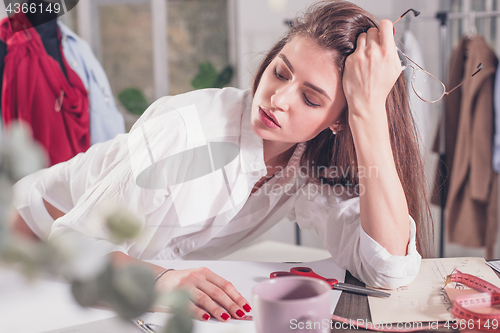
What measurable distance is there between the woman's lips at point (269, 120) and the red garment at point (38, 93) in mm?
1044

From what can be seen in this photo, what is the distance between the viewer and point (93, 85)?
1.63 meters

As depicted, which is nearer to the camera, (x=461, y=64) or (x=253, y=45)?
(x=461, y=64)

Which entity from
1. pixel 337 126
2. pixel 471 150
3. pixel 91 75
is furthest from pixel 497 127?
pixel 91 75

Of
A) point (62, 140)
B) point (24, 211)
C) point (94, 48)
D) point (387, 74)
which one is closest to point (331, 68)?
point (387, 74)

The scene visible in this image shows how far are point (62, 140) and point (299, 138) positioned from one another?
1.11 meters

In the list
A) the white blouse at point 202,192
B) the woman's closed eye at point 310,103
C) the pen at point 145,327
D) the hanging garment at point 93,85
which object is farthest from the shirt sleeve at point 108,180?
the hanging garment at point 93,85

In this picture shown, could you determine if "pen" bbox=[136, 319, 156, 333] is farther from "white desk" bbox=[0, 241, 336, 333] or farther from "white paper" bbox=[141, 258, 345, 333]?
"white paper" bbox=[141, 258, 345, 333]

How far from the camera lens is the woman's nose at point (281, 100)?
27.4 inches

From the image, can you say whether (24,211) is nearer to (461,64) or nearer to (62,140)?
(62,140)

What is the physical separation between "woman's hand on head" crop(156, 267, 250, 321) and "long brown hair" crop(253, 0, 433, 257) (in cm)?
43

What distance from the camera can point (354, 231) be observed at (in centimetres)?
76

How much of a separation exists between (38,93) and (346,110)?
48.5 inches

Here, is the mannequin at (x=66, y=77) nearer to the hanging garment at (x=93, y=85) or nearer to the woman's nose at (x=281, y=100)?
the hanging garment at (x=93, y=85)

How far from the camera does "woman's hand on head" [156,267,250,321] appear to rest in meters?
0.51
